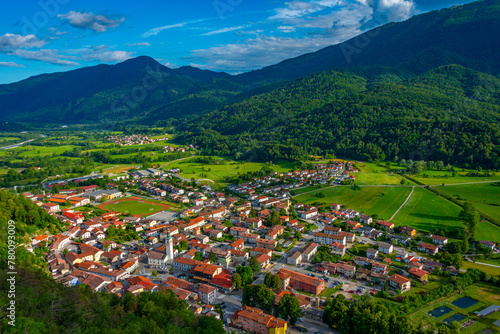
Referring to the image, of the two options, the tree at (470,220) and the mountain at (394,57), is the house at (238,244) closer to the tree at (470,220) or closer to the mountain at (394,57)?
the tree at (470,220)

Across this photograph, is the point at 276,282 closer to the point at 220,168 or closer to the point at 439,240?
the point at 439,240

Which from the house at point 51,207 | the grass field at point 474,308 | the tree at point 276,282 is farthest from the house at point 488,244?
the house at point 51,207

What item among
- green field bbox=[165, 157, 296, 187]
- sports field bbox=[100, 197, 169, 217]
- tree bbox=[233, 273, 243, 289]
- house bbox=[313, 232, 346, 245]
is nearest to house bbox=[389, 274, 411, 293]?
house bbox=[313, 232, 346, 245]

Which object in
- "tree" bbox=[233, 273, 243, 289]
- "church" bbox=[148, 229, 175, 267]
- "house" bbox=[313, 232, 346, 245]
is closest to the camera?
"tree" bbox=[233, 273, 243, 289]

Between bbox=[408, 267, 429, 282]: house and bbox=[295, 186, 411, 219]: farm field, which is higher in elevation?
bbox=[295, 186, 411, 219]: farm field

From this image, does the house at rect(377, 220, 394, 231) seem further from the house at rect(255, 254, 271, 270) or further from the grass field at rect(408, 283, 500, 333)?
the house at rect(255, 254, 271, 270)

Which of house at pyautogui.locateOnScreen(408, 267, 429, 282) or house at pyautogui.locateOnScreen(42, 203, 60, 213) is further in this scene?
house at pyautogui.locateOnScreen(42, 203, 60, 213)

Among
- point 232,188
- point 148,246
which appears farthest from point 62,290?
point 232,188

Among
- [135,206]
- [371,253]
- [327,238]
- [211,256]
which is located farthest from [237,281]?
[135,206]
